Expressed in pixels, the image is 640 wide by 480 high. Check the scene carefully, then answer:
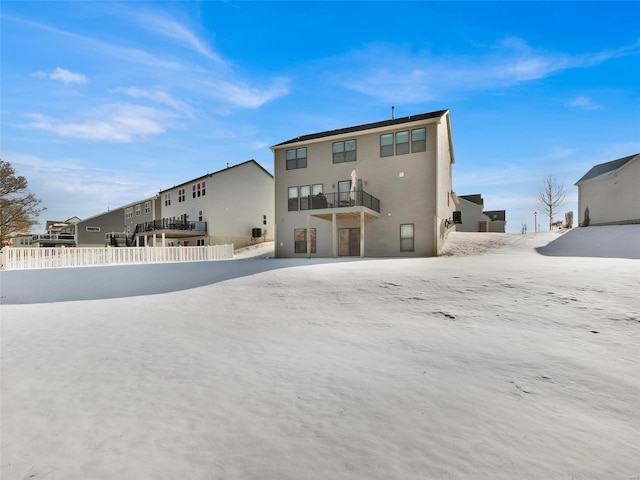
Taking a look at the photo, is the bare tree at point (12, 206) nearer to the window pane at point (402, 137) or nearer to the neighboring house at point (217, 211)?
the neighboring house at point (217, 211)

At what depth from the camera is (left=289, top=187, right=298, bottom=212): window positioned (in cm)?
2169

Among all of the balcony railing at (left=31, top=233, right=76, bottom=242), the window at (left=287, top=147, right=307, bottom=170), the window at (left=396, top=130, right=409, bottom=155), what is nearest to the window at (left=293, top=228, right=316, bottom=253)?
the window at (left=287, top=147, right=307, bottom=170)

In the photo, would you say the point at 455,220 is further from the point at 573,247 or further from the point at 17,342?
the point at 17,342

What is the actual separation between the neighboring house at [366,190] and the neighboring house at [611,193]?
13393 mm

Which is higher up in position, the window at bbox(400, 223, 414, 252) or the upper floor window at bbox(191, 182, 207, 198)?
the upper floor window at bbox(191, 182, 207, 198)

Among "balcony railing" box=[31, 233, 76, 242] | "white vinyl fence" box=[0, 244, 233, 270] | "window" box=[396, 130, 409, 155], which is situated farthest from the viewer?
"balcony railing" box=[31, 233, 76, 242]

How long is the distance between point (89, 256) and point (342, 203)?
16024mm

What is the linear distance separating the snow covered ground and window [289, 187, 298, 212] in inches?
543

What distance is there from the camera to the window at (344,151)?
68.2 ft

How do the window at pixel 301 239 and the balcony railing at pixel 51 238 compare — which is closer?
the window at pixel 301 239

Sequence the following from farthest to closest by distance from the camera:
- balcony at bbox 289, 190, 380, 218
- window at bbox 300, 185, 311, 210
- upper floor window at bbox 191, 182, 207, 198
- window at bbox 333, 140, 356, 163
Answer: upper floor window at bbox 191, 182, 207, 198, window at bbox 333, 140, 356, 163, window at bbox 300, 185, 311, 210, balcony at bbox 289, 190, 380, 218

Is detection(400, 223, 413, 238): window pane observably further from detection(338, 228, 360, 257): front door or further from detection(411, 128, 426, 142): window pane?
detection(411, 128, 426, 142): window pane

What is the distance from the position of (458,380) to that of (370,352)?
1372mm

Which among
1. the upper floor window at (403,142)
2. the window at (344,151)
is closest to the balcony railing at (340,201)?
the window at (344,151)
